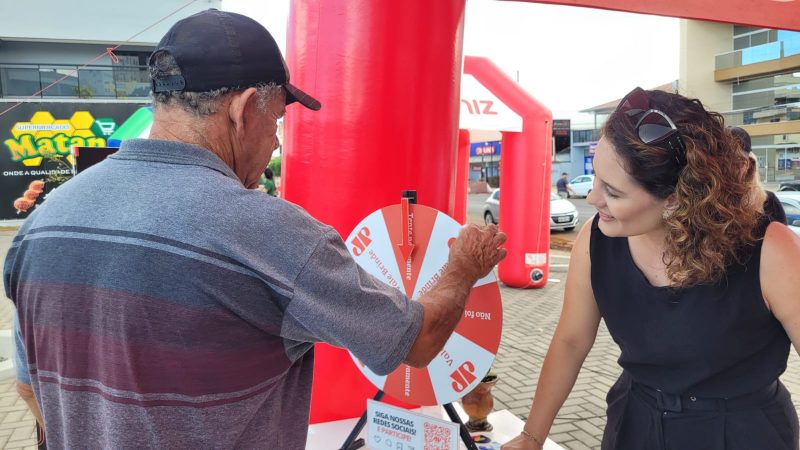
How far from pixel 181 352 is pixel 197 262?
6.9 inches

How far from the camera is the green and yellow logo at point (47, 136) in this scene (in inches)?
712

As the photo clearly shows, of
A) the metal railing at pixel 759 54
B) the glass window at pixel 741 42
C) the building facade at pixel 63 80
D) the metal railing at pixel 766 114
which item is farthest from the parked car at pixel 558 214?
the glass window at pixel 741 42

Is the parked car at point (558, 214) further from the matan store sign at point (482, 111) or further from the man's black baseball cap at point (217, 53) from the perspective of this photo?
the man's black baseball cap at point (217, 53)

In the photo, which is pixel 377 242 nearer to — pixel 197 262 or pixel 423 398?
pixel 423 398

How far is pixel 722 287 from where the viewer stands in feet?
4.70

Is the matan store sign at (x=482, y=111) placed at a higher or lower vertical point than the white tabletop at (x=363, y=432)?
higher

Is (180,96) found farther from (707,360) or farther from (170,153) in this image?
(707,360)

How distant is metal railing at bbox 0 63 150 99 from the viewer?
20.0m

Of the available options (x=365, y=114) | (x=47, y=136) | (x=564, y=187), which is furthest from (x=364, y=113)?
(x=564, y=187)

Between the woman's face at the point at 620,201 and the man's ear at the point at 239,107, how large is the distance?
0.89m

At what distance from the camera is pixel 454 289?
55.4 inches

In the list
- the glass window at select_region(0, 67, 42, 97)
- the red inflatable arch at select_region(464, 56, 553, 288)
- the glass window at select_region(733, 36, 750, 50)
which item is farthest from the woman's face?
the glass window at select_region(733, 36, 750, 50)

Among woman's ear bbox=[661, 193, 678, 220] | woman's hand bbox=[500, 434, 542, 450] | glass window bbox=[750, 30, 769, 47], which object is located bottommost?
woman's hand bbox=[500, 434, 542, 450]

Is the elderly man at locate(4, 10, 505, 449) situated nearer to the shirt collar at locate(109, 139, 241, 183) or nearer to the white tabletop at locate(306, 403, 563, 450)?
the shirt collar at locate(109, 139, 241, 183)
